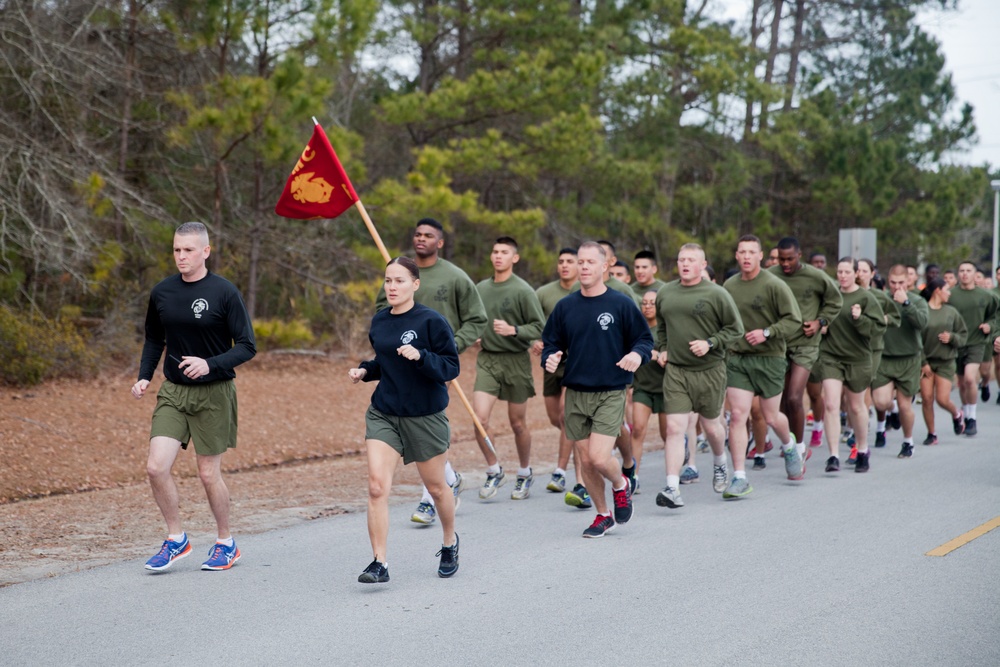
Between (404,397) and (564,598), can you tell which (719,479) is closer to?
(564,598)

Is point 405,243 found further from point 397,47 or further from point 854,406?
point 854,406

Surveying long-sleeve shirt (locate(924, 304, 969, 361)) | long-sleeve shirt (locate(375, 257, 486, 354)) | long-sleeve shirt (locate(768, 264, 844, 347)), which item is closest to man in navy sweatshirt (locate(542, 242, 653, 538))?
long-sleeve shirt (locate(375, 257, 486, 354))

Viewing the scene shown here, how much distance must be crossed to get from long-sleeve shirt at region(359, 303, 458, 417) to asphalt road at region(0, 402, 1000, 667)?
1041 mm

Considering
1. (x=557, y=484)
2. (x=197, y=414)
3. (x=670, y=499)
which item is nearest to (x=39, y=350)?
(x=557, y=484)

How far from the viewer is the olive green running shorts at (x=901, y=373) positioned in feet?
40.9

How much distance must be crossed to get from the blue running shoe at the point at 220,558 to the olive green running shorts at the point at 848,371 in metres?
6.50

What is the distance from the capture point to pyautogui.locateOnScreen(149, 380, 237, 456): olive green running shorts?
21.7ft

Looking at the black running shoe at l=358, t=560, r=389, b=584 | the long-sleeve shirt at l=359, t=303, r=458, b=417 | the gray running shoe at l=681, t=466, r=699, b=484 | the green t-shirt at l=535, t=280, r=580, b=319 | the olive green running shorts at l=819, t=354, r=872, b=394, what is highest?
the green t-shirt at l=535, t=280, r=580, b=319

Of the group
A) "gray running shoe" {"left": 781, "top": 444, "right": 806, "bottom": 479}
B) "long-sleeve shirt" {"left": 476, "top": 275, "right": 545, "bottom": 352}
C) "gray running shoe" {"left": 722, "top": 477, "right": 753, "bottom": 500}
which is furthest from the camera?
"gray running shoe" {"left": 781, "top": 444, "right": 806, "bottom": 479}

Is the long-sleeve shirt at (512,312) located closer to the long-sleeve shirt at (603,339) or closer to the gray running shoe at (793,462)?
the long-sleeve shirt at (603,339)

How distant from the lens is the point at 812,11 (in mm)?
33844

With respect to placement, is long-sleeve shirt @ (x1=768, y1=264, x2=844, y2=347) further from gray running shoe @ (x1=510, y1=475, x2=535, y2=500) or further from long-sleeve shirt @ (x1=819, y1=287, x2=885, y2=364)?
gray running shoe @ (x1=510, y1=475, x2=535, y2=500)

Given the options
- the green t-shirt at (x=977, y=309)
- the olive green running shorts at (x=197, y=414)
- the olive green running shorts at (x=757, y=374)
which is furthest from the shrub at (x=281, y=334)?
the olive green running shorts at (x=197, y=414)

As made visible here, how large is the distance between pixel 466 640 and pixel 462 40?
17570mm
